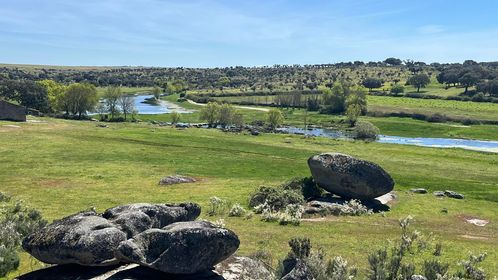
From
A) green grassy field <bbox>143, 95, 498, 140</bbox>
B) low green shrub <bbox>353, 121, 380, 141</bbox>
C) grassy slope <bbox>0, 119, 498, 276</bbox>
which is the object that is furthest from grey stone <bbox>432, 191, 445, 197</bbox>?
green grassy field <bbox>143, 95, 498, 140</bbox>

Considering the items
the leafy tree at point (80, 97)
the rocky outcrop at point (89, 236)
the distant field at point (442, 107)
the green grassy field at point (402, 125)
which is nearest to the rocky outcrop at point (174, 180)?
the rocky outcrop at point (89, 236)

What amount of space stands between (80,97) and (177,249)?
12482cm

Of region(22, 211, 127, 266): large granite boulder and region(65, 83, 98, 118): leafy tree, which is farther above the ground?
region(22, 211, 127, 266): large granite boulder

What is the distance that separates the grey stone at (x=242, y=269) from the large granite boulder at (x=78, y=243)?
14.5 ft

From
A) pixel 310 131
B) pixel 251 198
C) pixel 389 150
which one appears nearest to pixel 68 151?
pixel 251 198

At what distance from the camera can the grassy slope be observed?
32.3 meters

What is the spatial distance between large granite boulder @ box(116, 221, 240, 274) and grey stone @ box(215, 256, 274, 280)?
1.23 m

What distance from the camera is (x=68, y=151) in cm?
6775

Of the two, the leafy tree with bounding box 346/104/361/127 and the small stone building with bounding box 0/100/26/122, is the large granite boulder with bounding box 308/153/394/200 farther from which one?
the leafy tree with bounding box 346/104/361/127

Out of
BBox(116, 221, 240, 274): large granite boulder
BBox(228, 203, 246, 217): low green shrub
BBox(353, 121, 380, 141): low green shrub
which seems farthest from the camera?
BBox(353, 121, 380, 141): low green shrub

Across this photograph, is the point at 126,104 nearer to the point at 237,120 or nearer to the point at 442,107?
the point at 237,120

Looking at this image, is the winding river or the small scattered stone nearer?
the small scattered stone

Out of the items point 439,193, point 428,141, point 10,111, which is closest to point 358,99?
point 428,141

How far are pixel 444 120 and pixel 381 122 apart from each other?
2137 centimetres
